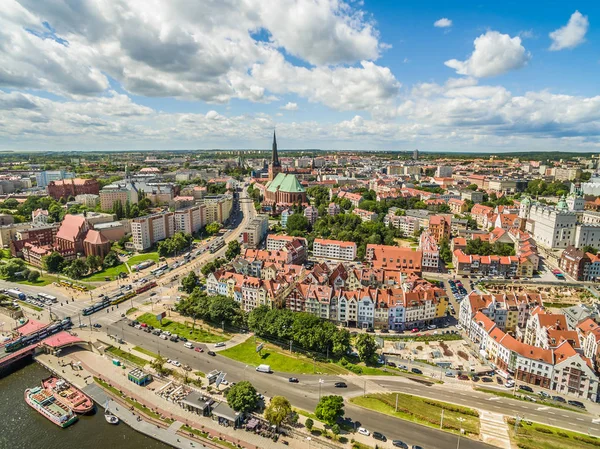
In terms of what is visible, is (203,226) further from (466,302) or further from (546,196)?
(546,196)

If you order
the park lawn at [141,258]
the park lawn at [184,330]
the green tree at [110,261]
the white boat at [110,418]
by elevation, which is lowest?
the white boat at [110,418]

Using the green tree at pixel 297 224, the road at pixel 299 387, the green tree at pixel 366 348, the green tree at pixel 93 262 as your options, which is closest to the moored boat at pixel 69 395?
the road at pixel 299 387

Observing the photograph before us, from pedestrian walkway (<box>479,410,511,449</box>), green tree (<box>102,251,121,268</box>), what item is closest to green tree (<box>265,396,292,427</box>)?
pedestrian walkway (<box>479,410,511,449</box>)

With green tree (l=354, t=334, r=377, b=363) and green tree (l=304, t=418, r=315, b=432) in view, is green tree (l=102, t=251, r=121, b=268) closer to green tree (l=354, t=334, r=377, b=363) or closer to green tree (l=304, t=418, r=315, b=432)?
green tree (l=354, t=334, r=377, b=363)

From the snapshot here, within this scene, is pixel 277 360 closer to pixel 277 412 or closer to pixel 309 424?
pixel 277 412

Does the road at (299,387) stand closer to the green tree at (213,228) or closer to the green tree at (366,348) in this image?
the green tree at (366,348)

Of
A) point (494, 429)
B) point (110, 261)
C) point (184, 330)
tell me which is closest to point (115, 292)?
point (110, 261)
